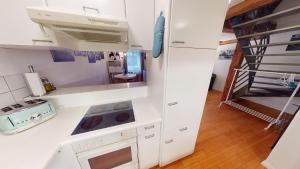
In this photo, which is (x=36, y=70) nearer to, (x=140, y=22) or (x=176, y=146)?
(x=140, y=22)

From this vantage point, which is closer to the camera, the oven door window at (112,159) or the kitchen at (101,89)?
the kitchen at (101,89)

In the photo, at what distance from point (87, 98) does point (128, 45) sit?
84 cm

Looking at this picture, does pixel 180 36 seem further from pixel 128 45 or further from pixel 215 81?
pixel 215 81

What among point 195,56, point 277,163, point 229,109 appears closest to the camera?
point 195,56

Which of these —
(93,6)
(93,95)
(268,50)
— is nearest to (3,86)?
(93,95)

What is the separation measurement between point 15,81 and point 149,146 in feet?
4.95

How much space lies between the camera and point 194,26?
853 millimetres

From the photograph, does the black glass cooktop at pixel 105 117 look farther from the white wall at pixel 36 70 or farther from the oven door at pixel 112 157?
the white wall at pixel 36 70

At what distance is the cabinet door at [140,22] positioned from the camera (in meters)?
0.99

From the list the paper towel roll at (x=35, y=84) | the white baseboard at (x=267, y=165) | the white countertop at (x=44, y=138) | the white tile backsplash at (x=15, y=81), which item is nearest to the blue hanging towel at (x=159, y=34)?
the white countertop at (x=44, y=138)

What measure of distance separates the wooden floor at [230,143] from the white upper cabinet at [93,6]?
1.87m

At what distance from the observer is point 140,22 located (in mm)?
1045

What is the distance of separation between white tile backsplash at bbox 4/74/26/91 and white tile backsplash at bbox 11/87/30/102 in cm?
3

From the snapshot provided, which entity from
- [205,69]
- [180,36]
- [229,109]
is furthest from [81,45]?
[229,109]
